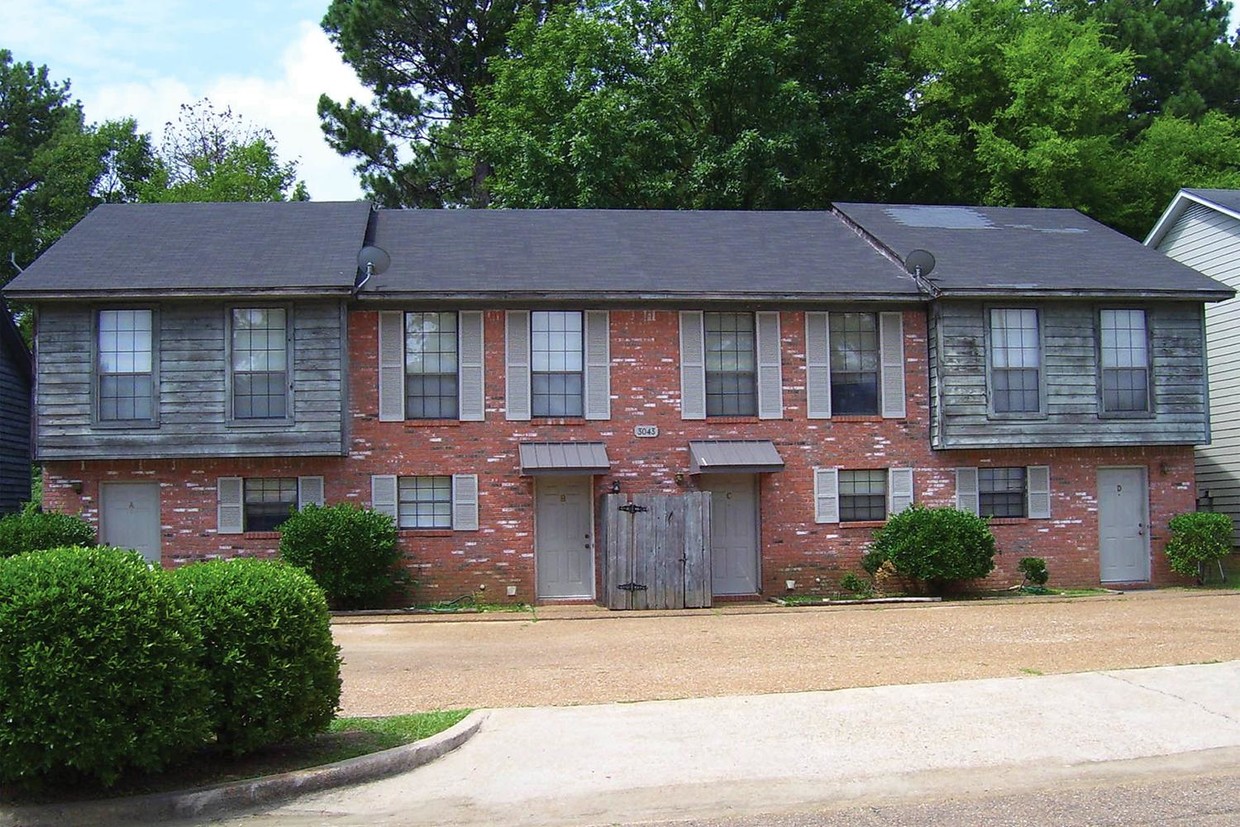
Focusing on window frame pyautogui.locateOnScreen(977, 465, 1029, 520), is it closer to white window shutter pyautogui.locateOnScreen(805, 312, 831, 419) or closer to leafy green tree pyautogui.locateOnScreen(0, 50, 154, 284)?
white window shutter pyautogui.locateOnScreen(805, 312, 831, 419)

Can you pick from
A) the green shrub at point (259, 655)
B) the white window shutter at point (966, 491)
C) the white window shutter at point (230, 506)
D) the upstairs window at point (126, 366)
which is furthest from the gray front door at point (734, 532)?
the green shrub at point (259, 655)

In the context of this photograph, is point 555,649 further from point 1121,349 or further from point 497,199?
point 497,199

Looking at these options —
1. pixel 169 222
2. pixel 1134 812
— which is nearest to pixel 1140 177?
pixel 169 222

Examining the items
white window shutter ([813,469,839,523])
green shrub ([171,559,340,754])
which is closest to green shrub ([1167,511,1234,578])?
white window shutter ([813,469,839,523])

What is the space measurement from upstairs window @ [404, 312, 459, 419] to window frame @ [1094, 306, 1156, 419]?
11.5m

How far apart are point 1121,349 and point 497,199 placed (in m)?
17.9

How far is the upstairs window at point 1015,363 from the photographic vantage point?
22.1m

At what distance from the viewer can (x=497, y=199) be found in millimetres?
34500

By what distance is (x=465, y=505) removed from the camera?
69.1 ft

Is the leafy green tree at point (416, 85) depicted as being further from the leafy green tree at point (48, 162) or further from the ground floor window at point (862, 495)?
the ground floor window at point (862, 495)

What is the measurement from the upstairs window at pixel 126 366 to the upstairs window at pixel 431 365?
4181 mm

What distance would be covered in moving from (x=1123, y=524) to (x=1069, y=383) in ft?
9.45

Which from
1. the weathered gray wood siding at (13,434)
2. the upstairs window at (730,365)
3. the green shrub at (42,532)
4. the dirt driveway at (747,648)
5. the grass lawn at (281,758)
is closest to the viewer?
the grass lawn at (281,758)

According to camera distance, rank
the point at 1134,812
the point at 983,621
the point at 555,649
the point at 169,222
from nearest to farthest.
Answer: the point at 1134,812
the point at 555,649
the point at 983,621
the point at 169,222
